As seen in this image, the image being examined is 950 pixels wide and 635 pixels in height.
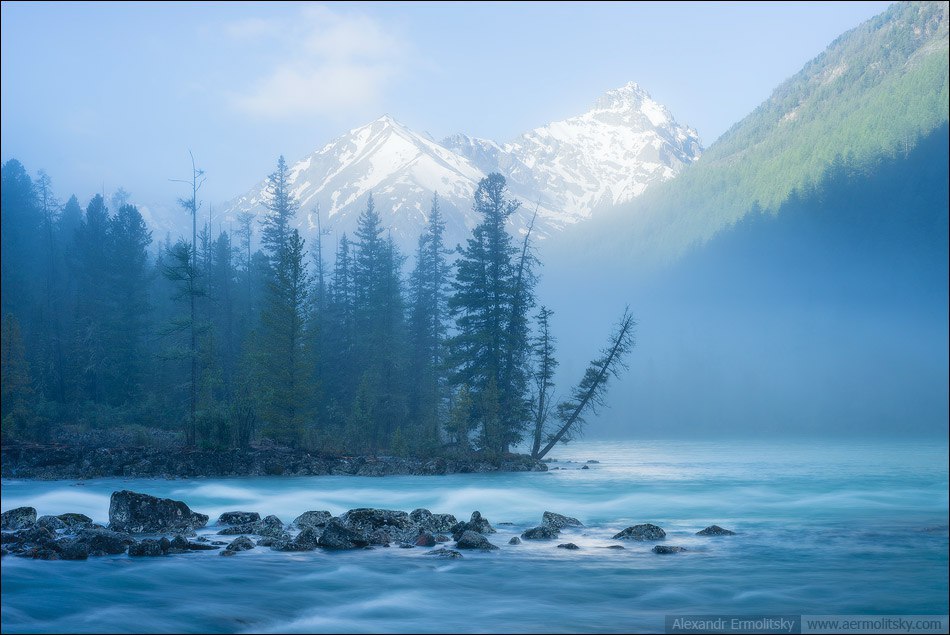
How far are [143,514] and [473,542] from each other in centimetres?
736

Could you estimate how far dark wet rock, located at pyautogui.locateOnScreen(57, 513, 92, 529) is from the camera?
15125 millimetres

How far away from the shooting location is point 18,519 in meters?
14.6

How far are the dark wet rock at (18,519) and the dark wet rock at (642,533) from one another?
12.8 metres

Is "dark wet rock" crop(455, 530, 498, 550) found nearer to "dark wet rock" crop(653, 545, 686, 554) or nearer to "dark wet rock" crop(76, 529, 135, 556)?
"dark wet rock" crop(653, 545, 686, 554)

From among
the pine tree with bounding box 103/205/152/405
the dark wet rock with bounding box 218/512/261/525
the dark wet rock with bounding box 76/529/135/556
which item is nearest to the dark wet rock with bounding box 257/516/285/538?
the dark wet rock with bounding box 218/512/261/525

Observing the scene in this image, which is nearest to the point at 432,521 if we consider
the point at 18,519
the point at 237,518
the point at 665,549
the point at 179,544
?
the point at 237,518

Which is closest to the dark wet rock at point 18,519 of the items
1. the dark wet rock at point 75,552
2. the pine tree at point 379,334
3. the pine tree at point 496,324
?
the dark wet rock at point 75,552

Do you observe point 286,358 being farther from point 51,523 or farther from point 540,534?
point 540,534

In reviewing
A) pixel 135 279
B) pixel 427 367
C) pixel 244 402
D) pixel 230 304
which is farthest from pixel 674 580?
pixel 230 304

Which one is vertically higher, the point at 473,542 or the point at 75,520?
the point at 75,520

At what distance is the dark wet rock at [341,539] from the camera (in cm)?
1370

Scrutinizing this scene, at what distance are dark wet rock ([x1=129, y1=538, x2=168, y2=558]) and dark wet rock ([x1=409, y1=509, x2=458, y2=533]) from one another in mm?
5517

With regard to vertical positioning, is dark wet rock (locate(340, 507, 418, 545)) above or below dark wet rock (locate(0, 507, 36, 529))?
below

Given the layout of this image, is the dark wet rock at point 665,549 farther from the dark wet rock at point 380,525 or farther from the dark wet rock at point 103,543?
the dark wet rock at point 103,543
